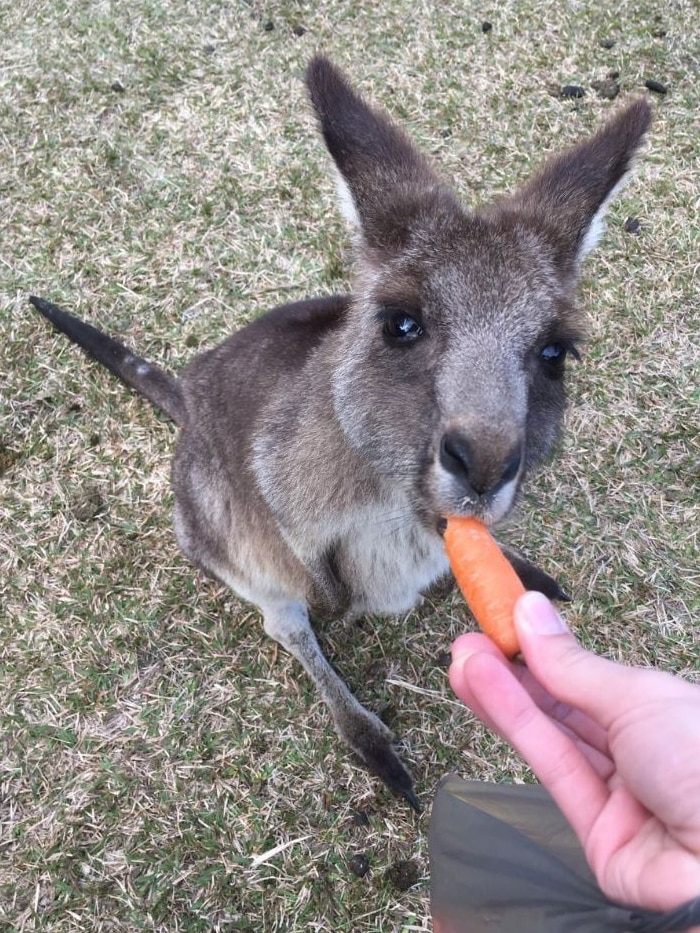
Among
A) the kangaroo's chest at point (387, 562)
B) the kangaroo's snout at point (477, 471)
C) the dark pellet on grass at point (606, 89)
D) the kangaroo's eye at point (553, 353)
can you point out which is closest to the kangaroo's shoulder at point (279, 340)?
the kangaroo's chest at point (387, 562)

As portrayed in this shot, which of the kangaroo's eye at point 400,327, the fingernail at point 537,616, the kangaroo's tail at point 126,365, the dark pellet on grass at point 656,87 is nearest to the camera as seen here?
the fingernail at point 537,616

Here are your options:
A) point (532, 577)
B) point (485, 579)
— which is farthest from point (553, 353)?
point (532, 577)

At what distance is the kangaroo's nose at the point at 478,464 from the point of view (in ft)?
4.70

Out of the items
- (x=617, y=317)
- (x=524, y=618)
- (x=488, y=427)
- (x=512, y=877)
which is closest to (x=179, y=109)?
Result: (x=617, y=317)

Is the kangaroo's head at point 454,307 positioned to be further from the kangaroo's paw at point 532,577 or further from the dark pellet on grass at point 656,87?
the dark pellet on grass at point 656,87

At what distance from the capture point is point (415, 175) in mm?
1983

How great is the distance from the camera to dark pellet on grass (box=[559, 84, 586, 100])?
3916 millimetres

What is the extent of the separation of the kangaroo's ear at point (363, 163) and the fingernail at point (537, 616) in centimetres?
101

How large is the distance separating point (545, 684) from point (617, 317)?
2.56m

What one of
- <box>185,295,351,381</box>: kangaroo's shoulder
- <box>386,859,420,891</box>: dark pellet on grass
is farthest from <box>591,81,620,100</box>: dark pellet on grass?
<box>386,859,420,891</box>: dark pellet on grass

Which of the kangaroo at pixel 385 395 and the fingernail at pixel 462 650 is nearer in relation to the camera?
the fingernail at pixel 462 650

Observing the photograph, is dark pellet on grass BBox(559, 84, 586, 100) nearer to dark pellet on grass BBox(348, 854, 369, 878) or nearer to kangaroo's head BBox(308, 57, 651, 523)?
kangaroo's head BBox(308, 57, 651, 523)

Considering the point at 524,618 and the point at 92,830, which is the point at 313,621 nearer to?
the point at 92,830

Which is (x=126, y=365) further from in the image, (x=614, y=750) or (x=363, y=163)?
(x=614, y=750)
